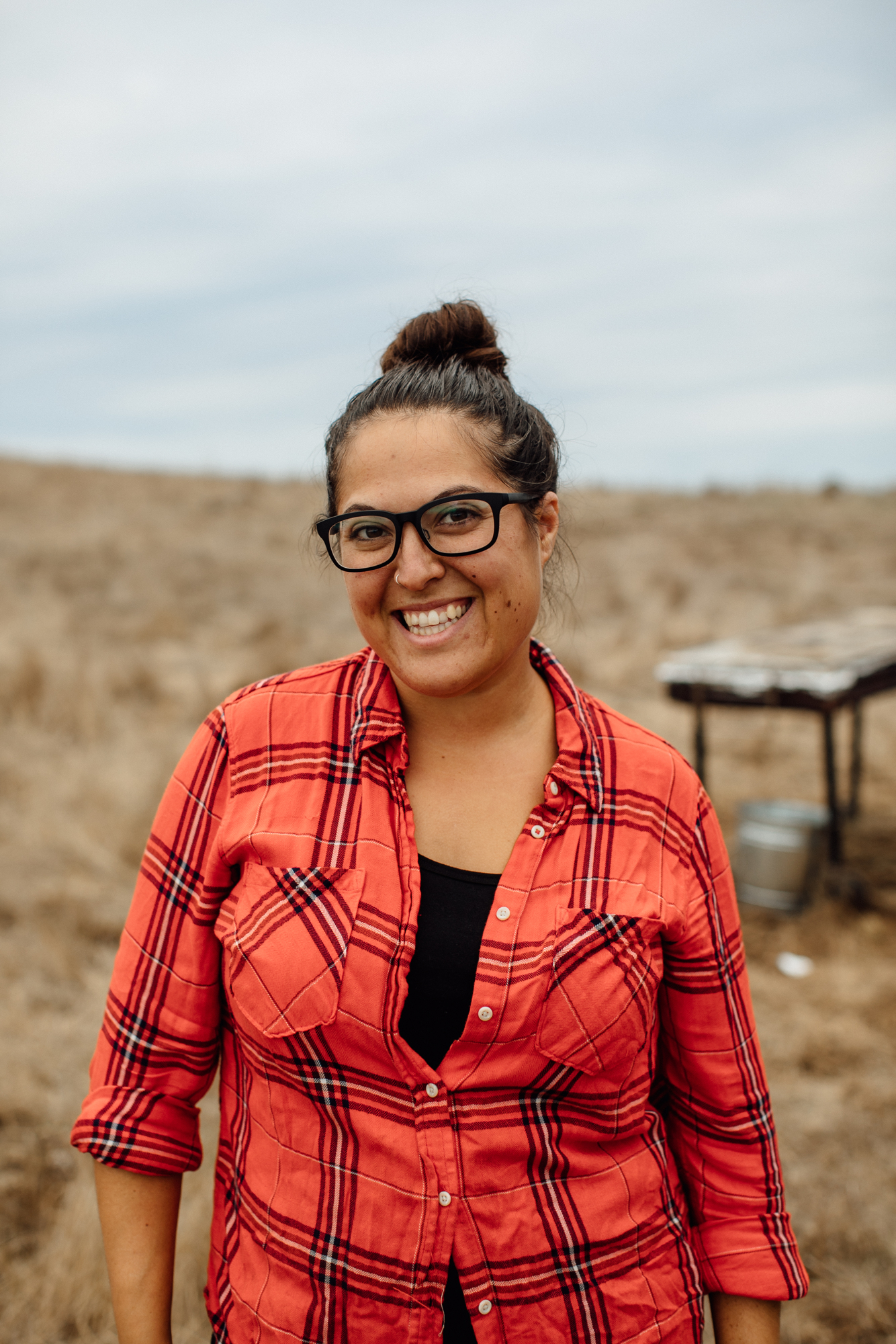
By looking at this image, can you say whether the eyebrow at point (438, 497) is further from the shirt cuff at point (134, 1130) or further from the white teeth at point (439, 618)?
the shirt cuff at point (134, 1130)

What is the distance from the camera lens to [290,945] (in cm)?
122

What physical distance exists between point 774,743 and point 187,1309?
23.4ft

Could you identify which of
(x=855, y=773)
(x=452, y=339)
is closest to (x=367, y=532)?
(x=452, y=339)

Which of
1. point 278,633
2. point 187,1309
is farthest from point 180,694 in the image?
point 187,1309

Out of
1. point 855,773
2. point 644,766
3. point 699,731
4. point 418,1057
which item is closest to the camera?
point 418,1057

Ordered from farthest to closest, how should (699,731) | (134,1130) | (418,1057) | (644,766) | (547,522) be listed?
(699,731)
(547,522)
(644,766)
(134,1130)
(418,1057)

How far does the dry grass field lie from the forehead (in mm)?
487

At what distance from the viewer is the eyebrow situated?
1296 mm

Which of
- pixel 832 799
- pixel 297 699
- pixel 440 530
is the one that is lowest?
pixel 832 799

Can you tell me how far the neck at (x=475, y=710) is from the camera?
57.5 inches

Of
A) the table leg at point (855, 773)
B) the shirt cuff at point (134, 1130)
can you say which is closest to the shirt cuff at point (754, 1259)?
the shirt cuff at point (134, 1130)

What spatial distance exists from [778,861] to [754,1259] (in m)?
3.92

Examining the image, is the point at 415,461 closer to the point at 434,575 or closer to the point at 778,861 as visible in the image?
the point at 434,575

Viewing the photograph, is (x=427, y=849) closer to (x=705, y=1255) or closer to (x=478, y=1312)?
(x=478, y=1312)
